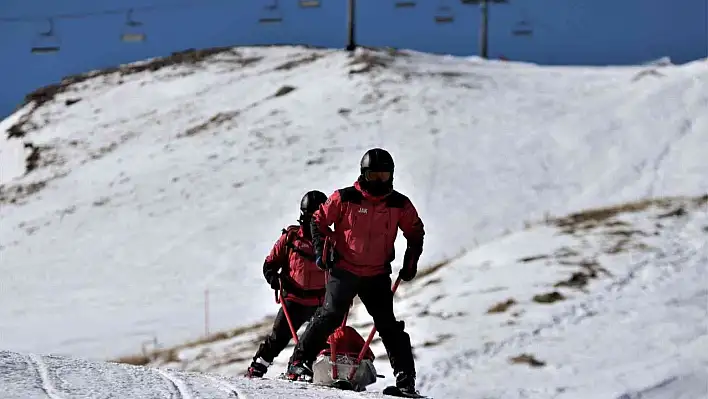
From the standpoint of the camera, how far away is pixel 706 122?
98.0ft

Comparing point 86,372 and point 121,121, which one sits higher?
point 86,372

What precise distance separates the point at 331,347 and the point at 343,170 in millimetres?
22397

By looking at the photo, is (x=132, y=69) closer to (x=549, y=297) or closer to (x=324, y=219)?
(x=549, y=297)

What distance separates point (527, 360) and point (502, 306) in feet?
7.92

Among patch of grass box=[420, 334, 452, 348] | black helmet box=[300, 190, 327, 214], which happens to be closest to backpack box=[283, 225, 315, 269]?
black helmet box=[300, 190, 327, 214]

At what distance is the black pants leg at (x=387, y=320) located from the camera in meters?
7.53

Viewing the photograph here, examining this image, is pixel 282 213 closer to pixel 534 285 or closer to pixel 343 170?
pixel 343 170

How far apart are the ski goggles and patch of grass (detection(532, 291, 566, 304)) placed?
746 centimetres

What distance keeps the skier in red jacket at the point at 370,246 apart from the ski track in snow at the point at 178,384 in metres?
1.41

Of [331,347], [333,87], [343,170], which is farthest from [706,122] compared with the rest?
[331,347]

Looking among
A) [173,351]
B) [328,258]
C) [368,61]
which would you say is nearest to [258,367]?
[328,258]

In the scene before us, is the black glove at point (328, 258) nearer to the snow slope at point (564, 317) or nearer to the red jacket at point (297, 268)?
the red jacket at point (297, 268)

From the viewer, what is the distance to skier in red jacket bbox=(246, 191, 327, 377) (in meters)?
8.90

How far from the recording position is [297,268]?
895cm
